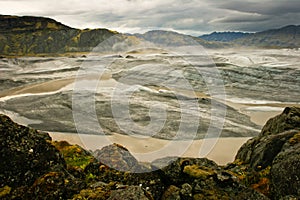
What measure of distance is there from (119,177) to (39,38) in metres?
177

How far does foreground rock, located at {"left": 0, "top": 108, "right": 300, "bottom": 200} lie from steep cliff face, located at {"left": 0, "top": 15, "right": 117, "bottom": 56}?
6260 inches

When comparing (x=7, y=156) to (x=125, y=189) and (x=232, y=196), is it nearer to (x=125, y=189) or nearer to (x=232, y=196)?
(x=125, y=189)

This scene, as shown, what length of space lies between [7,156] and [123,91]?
31.9 metres

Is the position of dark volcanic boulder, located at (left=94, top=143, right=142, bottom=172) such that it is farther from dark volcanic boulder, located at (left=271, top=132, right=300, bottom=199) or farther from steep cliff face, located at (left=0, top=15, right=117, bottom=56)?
steep cliff face, located at (left=0, top=15, right=117, bottom=56)

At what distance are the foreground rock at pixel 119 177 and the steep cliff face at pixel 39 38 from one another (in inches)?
6260

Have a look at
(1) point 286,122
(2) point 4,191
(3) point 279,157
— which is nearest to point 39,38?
(1) point 286,122

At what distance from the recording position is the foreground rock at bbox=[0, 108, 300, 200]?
6234 mm

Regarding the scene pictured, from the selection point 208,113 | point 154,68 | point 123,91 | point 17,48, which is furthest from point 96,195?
point 17,48

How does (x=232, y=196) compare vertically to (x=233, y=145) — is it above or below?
above

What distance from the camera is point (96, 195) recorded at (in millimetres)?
6172

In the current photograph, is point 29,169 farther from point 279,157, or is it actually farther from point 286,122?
point 286,122

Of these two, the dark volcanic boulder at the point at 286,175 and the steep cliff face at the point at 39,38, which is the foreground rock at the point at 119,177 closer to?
the dark volcanic boulder at the point at 286,175

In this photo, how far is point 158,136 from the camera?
22.2m

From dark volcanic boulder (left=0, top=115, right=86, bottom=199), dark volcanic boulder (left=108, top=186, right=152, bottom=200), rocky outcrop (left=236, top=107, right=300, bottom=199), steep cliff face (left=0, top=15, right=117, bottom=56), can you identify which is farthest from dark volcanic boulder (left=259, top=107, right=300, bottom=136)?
steep cliff face (left=0, top=15, right=117, bottom=56)
